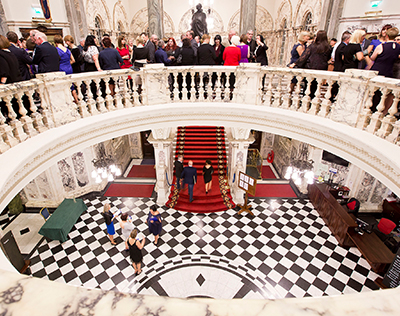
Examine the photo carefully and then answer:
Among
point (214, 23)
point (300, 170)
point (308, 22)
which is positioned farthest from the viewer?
point (214, 23)

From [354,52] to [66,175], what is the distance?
1034cm

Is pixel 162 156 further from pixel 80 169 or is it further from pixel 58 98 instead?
pixel 58 98

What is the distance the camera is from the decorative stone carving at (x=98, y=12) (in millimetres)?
11000

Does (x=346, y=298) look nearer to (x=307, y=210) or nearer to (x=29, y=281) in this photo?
(x=29, y=281)

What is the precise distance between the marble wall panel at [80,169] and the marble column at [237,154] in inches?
245

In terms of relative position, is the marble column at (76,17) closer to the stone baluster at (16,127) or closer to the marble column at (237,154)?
the marble column at (237,154)

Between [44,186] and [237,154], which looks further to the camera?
[237,154]

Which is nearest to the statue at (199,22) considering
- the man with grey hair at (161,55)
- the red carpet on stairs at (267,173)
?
the man with grey hair at (161,55)

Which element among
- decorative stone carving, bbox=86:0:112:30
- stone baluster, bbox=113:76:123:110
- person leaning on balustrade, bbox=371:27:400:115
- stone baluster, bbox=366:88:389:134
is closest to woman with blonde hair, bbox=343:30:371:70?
person leaning on balustrade, bbox=371:27:400:115

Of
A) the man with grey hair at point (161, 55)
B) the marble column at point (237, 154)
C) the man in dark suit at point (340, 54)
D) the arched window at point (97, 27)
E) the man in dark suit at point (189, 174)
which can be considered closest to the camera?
the man in dark suit at point (340, 54)

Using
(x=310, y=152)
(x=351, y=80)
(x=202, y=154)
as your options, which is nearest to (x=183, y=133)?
(x=202, y=154)

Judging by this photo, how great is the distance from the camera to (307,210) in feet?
33.3

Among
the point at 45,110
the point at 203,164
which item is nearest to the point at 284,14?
the point at 203,164

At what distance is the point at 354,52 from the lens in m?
4.49
